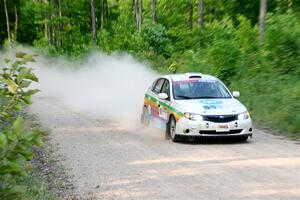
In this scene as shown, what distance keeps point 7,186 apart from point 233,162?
7.65m

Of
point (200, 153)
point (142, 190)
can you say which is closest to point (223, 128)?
point (200, 153)

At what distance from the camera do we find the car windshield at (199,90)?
13.7 metres

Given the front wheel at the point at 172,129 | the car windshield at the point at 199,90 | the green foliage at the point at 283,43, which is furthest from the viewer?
the green foliage at the point at 283,43

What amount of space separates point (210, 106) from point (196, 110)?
369 millimetres

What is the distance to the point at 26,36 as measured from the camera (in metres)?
65.1

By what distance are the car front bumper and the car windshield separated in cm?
127

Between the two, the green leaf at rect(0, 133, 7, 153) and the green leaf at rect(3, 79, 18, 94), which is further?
the green leaf at rect(3, 79, 18, 94)

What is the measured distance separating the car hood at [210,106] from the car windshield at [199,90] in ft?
1.38

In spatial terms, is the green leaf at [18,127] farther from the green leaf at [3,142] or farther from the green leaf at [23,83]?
the green leaf at [23,83]

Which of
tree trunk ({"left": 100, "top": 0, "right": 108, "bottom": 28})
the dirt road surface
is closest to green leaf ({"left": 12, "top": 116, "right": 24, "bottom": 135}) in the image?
the dirt road surface

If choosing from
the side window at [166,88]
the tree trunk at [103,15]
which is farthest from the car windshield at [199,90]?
the tree trunk at [103,15]

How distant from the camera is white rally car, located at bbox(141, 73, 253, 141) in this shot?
40.6 feet

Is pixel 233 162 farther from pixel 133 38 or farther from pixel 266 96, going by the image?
pixel 133 38

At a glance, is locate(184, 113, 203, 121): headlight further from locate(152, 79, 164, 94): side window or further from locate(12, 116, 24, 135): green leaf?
locate(12, 116, 24, 135): green leaf
